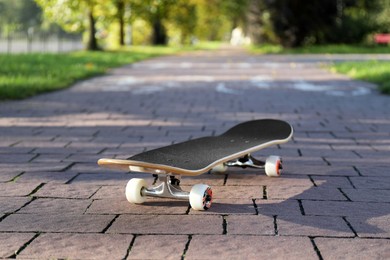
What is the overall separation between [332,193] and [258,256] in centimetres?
125

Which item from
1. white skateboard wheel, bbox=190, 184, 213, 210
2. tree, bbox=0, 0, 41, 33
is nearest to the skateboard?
white skateboard wheel, bbox=190, 184, 213, 210

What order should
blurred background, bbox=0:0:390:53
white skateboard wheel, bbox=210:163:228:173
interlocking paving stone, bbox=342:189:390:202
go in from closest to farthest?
interlocking paving stone, bbox=342:189:390:202, white skateboard wheel, bbox=210:163:228:173, blurred background, bbox=0:0:390:53

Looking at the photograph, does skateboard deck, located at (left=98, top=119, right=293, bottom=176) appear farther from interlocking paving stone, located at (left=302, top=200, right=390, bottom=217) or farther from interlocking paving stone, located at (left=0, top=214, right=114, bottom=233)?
interlocking paving stone, located at (left=302, top=200, right=390, bottom=217)

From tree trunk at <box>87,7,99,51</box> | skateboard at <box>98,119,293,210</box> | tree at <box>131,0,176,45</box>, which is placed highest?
tree at <box>131,0,176,45</box>

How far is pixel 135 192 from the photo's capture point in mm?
3430

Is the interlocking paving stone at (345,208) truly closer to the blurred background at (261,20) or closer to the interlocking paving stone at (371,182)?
the interlocking paving stone at (371,182)

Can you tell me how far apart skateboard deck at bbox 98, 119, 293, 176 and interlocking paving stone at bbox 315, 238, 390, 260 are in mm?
842

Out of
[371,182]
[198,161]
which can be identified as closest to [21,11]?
[371,182]

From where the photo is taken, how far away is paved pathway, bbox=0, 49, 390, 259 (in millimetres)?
2764

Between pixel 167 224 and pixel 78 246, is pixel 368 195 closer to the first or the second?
pixel 167 224

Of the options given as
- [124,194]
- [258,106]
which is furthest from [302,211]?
[258,106]

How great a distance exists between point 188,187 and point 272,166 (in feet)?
1.90

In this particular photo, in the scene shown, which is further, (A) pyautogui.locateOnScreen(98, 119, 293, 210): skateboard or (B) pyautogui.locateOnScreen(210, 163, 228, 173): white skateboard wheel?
(B) pyautogui.locateOnScreen(210, 163, 228, 173): white skateboard wheel

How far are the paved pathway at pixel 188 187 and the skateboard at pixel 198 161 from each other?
0.07 meters
